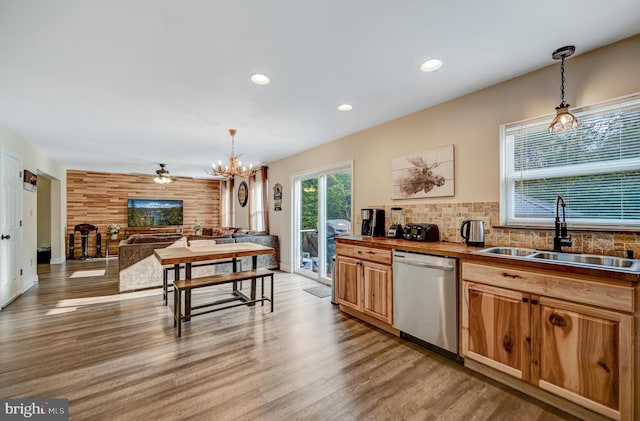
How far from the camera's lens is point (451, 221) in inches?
116

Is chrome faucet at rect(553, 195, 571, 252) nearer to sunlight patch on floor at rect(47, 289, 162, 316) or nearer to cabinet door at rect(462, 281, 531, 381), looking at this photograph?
cabinet door at rect(462, 281, 531, 381)

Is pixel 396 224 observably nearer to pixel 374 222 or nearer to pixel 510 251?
pixel 374 222

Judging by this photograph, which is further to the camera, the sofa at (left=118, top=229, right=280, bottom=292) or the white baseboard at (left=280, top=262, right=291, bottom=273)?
the white baseboard at (left=280, top=262, right=291, bottom=273)

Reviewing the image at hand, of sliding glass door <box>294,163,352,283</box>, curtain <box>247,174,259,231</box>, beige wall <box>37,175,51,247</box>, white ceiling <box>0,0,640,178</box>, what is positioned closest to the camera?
white ceiling <box>0,0,640,178</box>

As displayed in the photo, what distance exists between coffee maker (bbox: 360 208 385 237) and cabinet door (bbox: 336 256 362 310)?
50cm

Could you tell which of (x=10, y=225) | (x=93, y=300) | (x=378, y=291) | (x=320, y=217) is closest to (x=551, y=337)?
(x=378, y=291)

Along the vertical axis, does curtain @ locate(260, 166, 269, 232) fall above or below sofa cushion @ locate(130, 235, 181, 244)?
above

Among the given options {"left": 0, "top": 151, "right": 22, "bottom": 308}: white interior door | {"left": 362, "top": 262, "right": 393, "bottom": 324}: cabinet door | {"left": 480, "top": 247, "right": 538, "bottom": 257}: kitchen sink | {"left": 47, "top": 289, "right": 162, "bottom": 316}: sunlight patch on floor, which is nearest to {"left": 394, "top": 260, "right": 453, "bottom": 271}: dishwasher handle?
{"left": 362, "top": 262, "right": 393, "bottom": 324}: cabinet door

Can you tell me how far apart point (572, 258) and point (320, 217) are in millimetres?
3489

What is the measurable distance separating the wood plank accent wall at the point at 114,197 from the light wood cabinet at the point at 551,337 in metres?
8.98

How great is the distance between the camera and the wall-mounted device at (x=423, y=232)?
3.00 metres

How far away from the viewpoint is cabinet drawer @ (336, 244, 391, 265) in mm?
2889

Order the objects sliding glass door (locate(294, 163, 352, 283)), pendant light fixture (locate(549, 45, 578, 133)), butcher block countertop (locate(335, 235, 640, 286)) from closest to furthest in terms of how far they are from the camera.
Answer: butcher block countertop (locate(335, 235, 640, 286))
pendant light fixture (locate(549, 45, 578, 133))
sliding glass door (locate(294, 163, 352, 283))

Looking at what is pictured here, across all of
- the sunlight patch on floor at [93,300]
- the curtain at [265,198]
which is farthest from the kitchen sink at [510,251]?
the curtain at [265,198]
